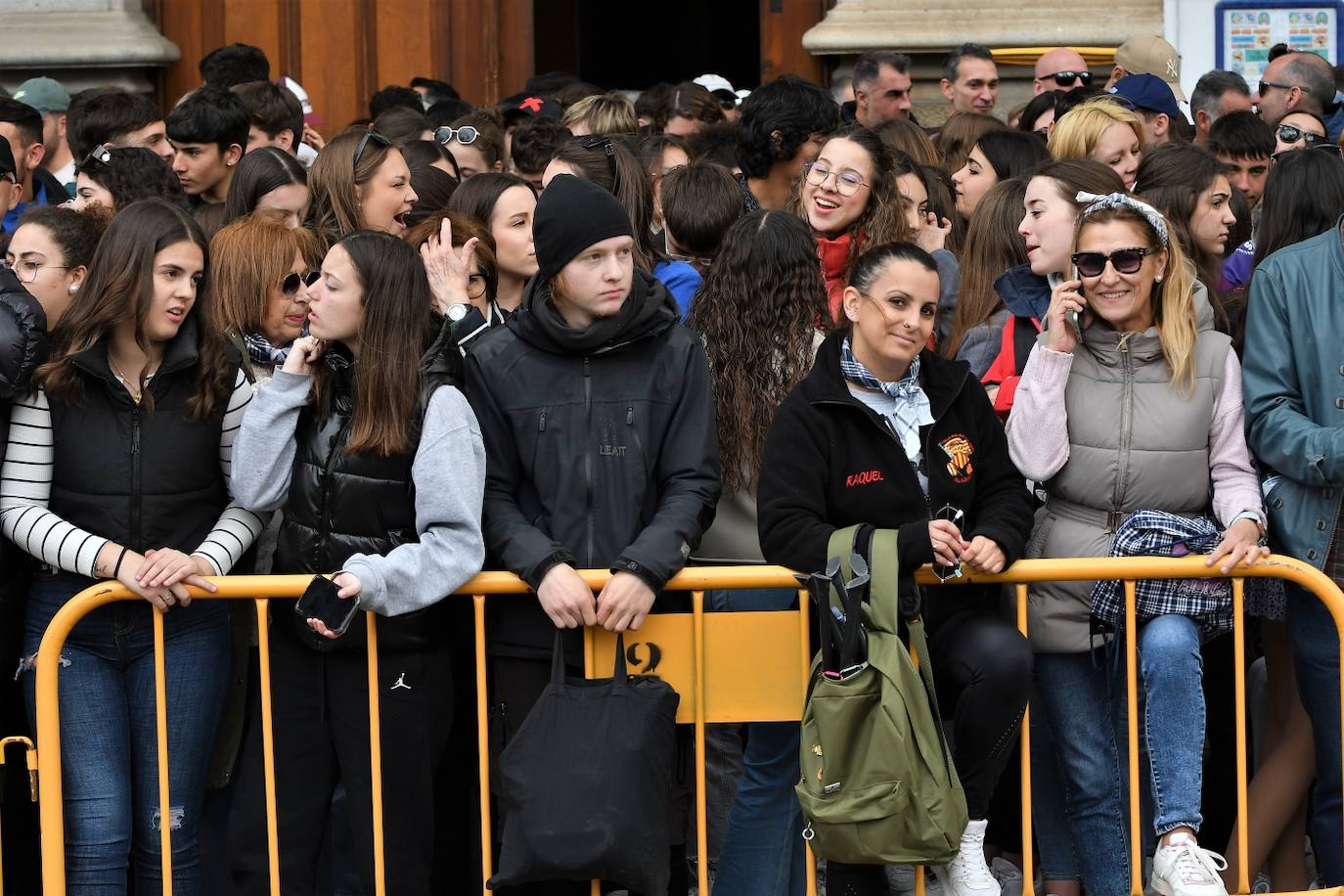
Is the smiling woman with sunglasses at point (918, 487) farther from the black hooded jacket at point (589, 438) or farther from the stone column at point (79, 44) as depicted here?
the stone column at point (79, 44)

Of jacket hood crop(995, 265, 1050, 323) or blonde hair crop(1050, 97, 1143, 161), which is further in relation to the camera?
blonde hair crop(1050, 97, 1143, 161)

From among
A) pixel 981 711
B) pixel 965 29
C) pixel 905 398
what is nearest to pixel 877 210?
pixel 905 398

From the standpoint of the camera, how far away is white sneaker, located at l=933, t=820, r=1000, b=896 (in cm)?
442

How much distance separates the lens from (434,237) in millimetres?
5234

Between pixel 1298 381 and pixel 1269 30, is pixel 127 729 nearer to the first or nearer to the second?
pixel 1298 381

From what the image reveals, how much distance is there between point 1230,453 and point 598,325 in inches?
65.1

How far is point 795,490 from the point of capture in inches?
173

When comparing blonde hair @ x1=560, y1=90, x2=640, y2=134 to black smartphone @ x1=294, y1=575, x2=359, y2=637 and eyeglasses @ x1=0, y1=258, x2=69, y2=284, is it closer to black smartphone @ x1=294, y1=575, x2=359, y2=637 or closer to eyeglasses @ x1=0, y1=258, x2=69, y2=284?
eyeglasses @ x1=0, y1=258, x2=69, y2=284

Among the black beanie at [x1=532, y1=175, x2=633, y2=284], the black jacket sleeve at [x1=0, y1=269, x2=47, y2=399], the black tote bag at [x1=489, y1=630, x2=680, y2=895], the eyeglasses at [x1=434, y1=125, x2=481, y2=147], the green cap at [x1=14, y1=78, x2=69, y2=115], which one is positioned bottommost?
the black tote bag at [x1=489, y1=630, x2=680, y2=895]

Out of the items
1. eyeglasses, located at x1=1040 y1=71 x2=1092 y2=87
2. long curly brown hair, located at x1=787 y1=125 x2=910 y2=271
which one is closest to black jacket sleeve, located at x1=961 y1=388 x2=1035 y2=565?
long curly brown hair, located at x1=787 y1=125 x2=910 y2=271

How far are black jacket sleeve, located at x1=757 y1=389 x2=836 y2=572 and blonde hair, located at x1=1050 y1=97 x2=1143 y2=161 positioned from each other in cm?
230

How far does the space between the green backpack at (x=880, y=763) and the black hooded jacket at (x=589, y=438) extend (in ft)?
1.81

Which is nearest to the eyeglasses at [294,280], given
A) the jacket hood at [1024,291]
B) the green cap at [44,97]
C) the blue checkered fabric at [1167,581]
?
the jacket hood at [1024,291]

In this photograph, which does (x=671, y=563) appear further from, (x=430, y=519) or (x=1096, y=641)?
(x=1096, y=641)
